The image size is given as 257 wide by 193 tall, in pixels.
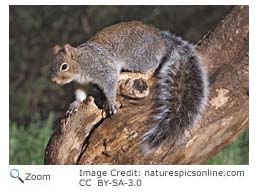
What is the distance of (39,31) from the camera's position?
212 inches

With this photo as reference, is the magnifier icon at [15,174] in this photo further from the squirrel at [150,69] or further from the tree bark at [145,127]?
the squirrel at [150,69]

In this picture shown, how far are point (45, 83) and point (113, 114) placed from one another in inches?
105

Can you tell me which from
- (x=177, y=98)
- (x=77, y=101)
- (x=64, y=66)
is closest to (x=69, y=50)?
(x=64, y=66)

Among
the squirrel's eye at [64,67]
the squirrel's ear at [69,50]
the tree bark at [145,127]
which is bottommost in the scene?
the tree bark at [145,127]

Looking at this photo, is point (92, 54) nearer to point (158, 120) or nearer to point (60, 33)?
point (158, 120)

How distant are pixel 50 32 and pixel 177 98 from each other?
2.79 m

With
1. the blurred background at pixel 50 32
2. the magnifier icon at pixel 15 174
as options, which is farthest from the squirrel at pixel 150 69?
the blurred background at pixel 50 32

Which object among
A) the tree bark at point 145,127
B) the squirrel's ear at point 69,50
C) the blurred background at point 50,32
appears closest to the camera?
the tree bark at point 145,127

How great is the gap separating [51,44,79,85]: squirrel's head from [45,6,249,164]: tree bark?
0.66ft

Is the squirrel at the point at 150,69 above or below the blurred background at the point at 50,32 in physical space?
below

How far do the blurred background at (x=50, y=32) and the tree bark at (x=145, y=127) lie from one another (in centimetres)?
227

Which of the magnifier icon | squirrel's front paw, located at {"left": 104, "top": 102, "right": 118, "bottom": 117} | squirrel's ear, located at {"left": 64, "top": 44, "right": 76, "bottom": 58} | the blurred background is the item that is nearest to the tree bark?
squirrel's front paw, located at {"left": 104, "top": 102, "right": 118, "bottom": 117}

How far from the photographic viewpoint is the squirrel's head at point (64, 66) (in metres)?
2.87
